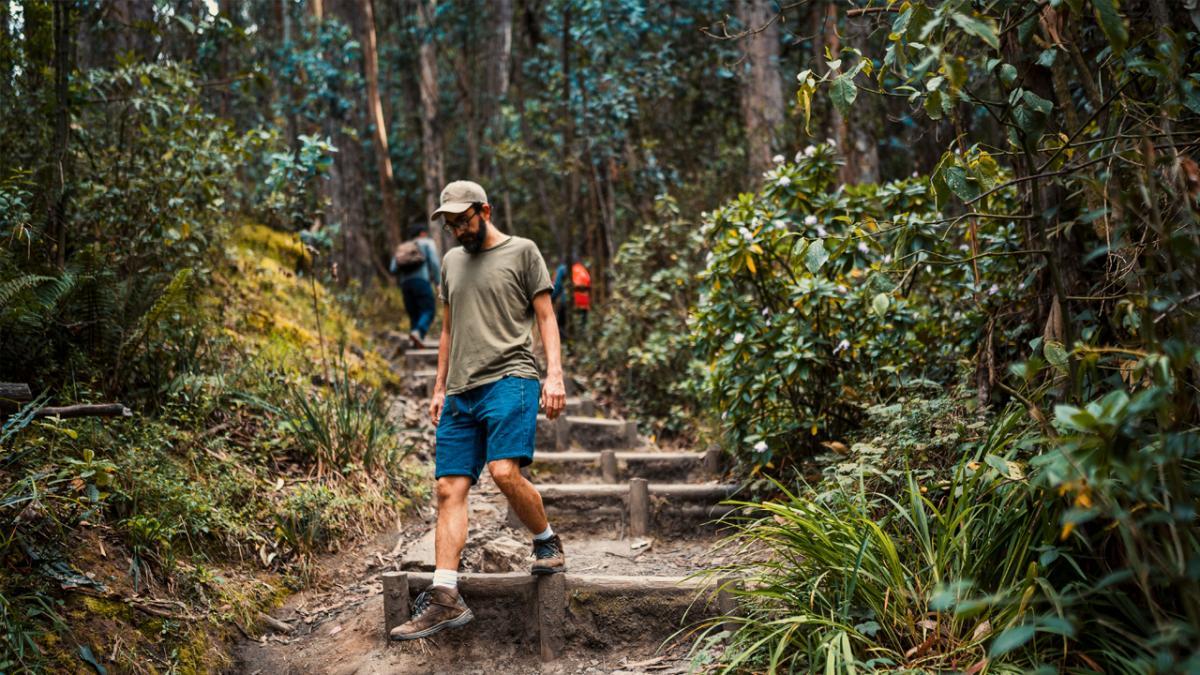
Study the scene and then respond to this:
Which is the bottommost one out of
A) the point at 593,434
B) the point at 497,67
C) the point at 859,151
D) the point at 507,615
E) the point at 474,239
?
the point at 507,615

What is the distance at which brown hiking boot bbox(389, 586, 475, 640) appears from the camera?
4016 mm

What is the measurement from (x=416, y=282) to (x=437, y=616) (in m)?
7.53

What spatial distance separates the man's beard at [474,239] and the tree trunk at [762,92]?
6.50 metres

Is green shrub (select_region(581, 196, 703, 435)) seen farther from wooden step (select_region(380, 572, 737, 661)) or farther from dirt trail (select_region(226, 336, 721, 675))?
wooden step (select_region(380, 572, 737, 661))

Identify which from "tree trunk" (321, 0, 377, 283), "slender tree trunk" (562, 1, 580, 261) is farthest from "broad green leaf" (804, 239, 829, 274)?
"tree trunk" (321, 0, 377, 283)

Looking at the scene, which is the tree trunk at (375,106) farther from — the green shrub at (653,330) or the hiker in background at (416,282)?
the green shrub at (653,330)

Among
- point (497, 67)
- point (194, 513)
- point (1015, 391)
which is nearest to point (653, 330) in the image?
point (194, 513)

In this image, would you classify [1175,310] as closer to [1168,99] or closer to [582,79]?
[1168,99]

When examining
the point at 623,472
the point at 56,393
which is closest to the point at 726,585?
the point at 623,472

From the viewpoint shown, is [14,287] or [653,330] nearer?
[14,287]

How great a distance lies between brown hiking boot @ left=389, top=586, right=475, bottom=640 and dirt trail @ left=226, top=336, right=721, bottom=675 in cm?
28

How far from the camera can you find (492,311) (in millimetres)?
4340

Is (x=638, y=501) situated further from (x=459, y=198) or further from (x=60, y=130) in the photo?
(x=60, y=130)

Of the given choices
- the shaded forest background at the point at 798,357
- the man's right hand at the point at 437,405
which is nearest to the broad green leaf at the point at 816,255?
the shaded forest background at the point at 798,357
